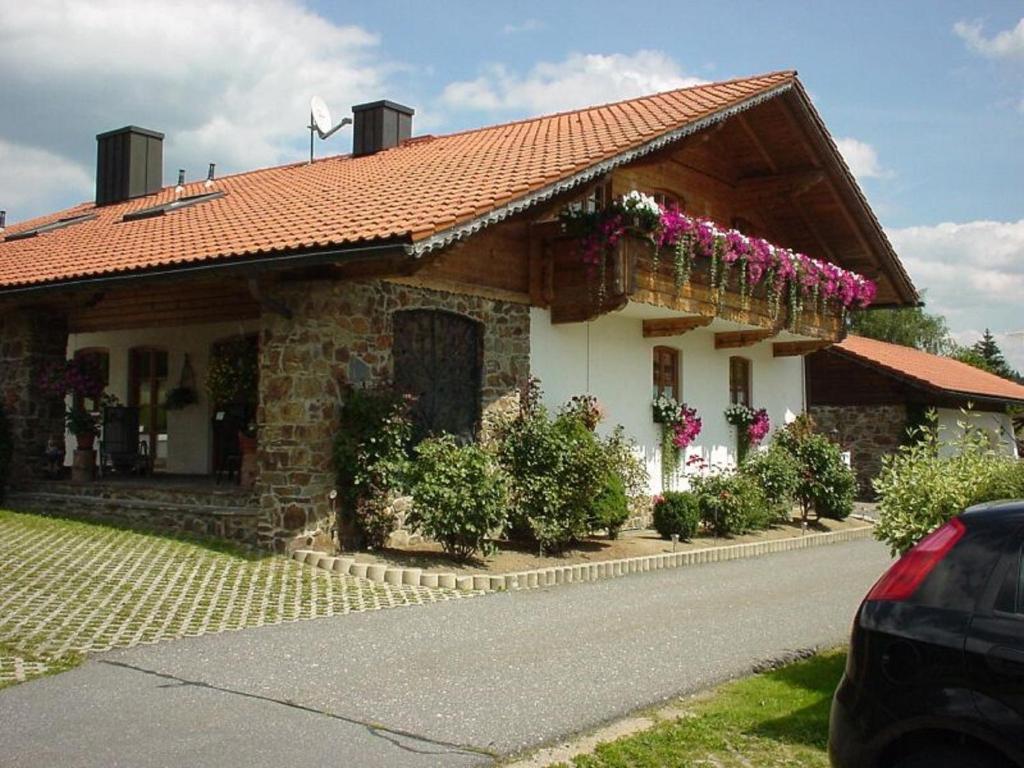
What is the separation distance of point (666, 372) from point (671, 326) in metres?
1.31

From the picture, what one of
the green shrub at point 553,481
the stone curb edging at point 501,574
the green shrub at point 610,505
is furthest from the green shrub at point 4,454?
the green shrub at point 610,505

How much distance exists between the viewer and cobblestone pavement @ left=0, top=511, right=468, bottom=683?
7809mm

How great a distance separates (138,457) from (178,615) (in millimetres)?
7605

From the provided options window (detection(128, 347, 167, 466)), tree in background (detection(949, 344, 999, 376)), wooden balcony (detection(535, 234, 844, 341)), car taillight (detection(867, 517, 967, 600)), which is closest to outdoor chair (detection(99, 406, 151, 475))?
window (detection(128, 347, 167, 466))

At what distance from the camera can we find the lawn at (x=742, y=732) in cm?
519

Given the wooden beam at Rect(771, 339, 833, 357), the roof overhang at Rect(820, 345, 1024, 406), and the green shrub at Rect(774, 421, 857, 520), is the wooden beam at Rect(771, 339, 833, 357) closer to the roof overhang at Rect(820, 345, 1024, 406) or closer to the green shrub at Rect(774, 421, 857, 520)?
the green shrub at Rect(774, 421, 857, 520)

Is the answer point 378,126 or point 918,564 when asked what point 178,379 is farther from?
point 918,564

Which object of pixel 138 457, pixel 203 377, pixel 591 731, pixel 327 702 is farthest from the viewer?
pixel 203 377

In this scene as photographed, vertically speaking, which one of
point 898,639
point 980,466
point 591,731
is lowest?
point 591,731

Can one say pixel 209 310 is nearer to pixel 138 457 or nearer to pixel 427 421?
pixel 138 457

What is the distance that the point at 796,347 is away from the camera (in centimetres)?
2100

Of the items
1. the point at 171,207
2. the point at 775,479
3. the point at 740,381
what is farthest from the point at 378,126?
the point at 775,479

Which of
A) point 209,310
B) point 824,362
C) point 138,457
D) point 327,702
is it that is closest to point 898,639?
point 327,702

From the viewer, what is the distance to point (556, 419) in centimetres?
1433
